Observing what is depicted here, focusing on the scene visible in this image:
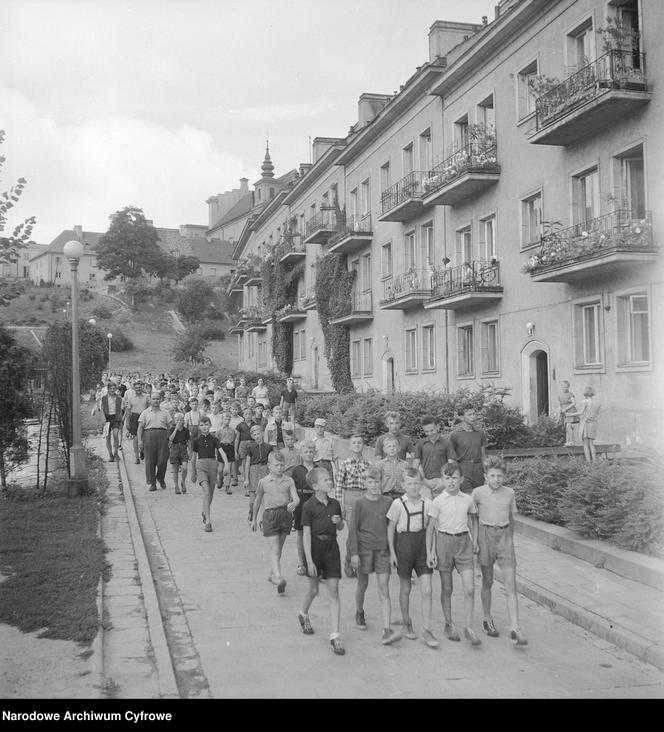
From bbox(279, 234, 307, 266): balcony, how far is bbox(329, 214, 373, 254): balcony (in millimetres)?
6632

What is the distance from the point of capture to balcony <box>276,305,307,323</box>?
41475 millimetres

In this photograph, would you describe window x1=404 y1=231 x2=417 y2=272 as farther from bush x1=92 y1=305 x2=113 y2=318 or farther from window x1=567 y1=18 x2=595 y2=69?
bush x1=92 y1=305 x2=113 y2=318

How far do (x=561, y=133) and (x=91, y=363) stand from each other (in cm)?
2430

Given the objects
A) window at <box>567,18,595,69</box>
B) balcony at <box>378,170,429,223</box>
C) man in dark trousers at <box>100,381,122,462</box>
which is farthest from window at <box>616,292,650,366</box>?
man in dark trousers at <box>100,381,122,462</box>

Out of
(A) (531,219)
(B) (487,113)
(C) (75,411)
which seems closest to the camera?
(C) (75,411)

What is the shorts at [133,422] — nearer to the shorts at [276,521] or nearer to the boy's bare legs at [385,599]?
the shorts at [276,521]

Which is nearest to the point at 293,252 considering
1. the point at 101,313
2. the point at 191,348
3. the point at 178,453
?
the point at 178,453

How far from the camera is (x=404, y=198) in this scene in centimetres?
2741

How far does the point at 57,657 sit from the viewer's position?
6270 millimetres

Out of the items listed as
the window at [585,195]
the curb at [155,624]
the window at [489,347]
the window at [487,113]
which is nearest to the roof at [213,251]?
the window at [487,113]

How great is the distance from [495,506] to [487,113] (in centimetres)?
1913

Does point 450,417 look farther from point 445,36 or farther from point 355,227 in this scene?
point 355,227

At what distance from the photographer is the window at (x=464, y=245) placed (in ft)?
81.3
